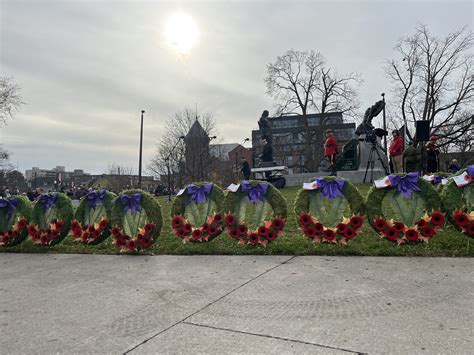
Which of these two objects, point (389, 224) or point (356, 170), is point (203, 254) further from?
point (356, 170)

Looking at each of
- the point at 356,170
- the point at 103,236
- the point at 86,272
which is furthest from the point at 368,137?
the point at 86,272

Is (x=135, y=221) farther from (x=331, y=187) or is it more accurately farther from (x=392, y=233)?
(x=392, y=233)

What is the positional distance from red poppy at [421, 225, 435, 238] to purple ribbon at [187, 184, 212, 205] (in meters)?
Answer: 3.77

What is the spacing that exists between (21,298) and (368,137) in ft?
61.8

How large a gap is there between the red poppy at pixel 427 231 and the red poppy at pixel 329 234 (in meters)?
1.37

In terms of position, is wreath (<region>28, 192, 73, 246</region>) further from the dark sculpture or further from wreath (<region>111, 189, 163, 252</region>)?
the dark sculpture

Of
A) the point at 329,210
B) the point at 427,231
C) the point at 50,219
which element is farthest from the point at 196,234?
the point at 427,231

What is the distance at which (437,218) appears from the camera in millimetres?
5676

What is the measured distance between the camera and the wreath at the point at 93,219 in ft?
23.7

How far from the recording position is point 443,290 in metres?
3.66

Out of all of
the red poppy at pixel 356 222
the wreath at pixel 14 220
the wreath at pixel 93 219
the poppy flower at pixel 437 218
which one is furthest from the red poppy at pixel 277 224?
the wreath at pixel 14 220

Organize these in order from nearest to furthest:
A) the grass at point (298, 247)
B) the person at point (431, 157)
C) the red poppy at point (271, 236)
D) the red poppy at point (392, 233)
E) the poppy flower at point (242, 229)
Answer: the grass at point (298, 247) < the red poppy at point (392, 233) < the red poppy at point (271, 236) < the poppy flower at point (242, 229) < the person at point (431, 157)

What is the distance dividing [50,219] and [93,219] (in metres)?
1.05

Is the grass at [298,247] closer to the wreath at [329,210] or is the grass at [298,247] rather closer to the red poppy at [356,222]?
the wreath at [329,210]
